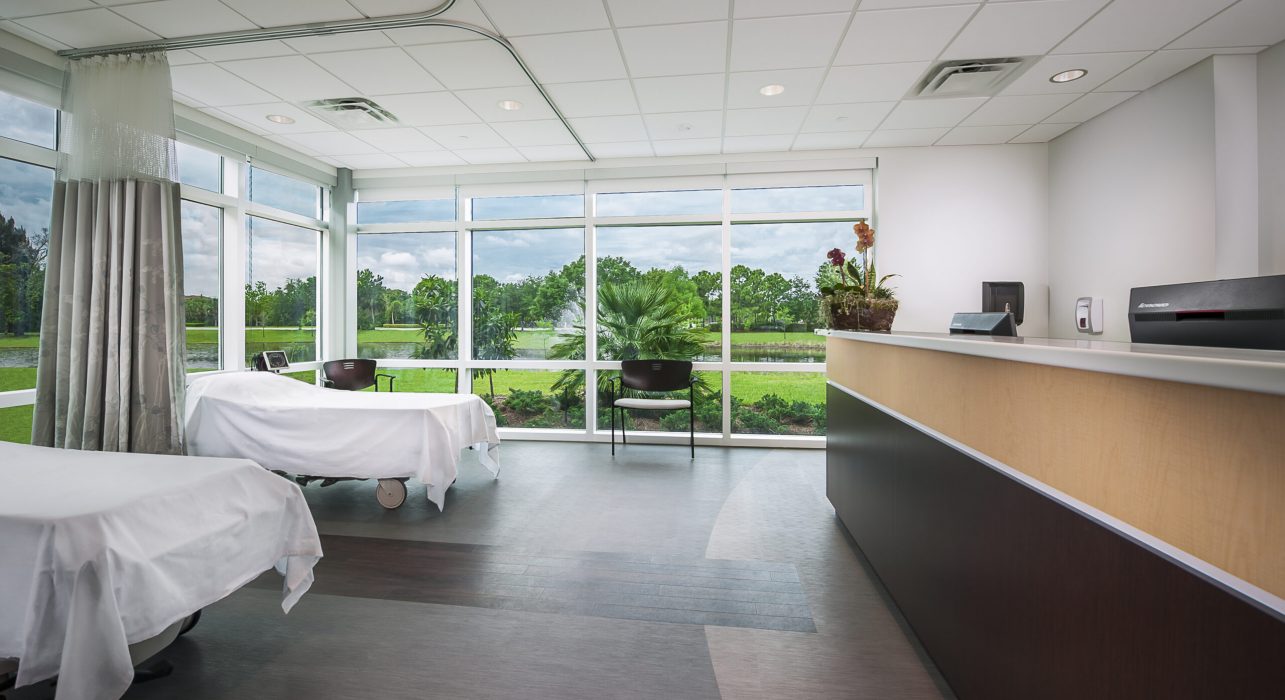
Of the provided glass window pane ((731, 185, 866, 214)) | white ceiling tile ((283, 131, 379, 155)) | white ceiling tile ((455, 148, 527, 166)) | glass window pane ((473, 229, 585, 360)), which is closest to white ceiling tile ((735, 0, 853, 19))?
glass window pane ((731, 185, 866, 214))

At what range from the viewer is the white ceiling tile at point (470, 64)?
3693 mm

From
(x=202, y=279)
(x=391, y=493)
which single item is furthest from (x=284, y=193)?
(x=391, y=493)

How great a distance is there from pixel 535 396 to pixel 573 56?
3.90 meters

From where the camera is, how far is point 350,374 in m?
6.09

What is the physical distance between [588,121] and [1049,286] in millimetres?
4644

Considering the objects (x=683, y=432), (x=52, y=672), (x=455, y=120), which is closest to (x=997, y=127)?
(x=683, y=432)

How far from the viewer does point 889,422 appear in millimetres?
2645

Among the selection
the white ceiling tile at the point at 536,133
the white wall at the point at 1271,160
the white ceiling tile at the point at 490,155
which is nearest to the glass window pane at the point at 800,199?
the white ceiling tile at the point at 536,133

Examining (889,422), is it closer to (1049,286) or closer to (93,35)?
(1049,286)

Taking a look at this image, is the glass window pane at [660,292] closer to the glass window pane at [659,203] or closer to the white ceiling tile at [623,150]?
the glass window pane at [659,203]

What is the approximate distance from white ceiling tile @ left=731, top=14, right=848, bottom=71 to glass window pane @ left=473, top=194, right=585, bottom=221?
294 centimetres

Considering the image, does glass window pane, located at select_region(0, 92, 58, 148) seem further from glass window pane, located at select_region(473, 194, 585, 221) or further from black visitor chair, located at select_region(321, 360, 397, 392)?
glass window pane, located at select_region(473, 194, 585, 221)

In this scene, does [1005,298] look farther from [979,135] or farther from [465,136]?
[465,136]

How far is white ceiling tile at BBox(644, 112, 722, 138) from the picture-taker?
Result: 4898mm
